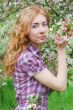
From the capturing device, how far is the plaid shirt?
3.11 m

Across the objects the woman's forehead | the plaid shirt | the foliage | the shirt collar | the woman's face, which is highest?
the woman's forehead

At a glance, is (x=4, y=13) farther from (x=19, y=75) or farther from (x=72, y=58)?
(x=19, y=75)

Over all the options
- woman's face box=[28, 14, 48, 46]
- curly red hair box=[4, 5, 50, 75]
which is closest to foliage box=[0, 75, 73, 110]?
curly red hair box=[4, 5, 50, 75]

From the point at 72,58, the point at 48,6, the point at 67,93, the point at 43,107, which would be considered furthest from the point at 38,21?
the point at 67,93

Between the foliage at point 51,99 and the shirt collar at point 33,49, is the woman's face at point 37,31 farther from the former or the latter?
the foliage at point 51,99

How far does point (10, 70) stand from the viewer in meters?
3.25

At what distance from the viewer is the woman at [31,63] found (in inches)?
120

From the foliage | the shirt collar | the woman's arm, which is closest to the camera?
the woman's arm

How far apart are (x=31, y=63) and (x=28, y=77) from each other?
0.11 metres

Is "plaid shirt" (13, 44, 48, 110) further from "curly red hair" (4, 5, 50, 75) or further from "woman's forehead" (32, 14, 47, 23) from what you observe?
"woman's forehead" (32, 14, 47, 23)

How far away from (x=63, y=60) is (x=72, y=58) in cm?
160

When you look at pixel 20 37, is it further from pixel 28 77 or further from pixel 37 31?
pixel 28 77

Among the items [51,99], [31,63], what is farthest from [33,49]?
[51,99]

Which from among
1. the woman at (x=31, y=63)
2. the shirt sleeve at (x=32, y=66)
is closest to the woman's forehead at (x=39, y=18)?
the woman at (x=31, y=63)
